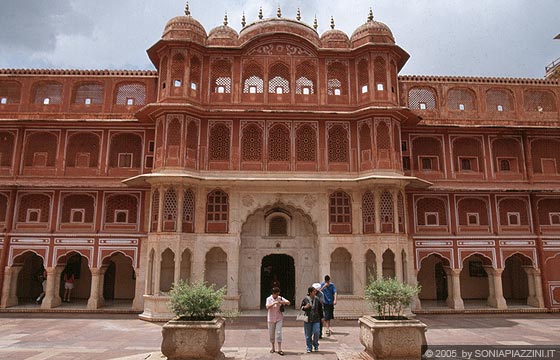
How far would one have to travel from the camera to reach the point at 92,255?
1797cm

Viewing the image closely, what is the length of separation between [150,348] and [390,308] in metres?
6.21

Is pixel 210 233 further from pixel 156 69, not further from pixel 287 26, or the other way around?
pixel 287 26

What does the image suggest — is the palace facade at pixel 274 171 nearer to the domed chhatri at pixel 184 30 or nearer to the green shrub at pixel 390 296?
the domed chhatri at pixel 184 30

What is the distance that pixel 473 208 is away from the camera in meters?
19.2

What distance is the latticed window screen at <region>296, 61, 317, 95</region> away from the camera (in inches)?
731

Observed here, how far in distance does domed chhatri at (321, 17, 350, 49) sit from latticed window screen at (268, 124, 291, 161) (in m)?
4.59

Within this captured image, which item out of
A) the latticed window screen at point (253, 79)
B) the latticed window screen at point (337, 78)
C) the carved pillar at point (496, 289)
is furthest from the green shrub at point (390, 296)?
the latticed window screen at point (253, 79)

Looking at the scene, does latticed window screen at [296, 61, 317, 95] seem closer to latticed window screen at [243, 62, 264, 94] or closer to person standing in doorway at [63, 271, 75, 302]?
latticed window screen at [243, 62, 264, 94]

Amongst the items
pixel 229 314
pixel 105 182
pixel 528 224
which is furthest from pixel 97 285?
pixel 528 224

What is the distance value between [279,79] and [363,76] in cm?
374

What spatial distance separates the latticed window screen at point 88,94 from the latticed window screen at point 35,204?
4.70 metres

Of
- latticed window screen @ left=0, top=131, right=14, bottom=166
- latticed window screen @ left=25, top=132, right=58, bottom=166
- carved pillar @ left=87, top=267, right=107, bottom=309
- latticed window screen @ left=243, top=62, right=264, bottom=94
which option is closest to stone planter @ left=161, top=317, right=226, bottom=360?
carved pillar @ left=87, top=267, right=107, bottom=309

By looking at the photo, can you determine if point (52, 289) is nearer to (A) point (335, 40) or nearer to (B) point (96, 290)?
(B) point (96, 290)

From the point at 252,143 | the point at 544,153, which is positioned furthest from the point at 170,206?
the point at 544,153
